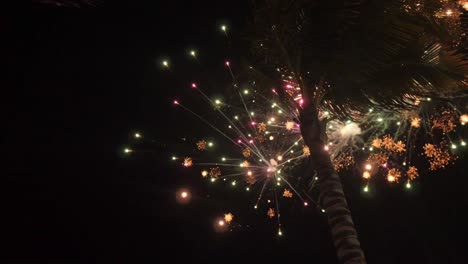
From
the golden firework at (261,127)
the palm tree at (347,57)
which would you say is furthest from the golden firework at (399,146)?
the golden firework at (261,127)

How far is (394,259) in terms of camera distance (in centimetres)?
1373

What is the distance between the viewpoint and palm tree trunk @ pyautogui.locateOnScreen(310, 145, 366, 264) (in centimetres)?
471

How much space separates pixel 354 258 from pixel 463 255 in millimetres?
10303

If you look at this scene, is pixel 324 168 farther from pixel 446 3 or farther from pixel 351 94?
pixel 446 3

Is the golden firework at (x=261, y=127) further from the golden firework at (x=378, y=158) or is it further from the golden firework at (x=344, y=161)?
the golden firework at (x=378, y=158)

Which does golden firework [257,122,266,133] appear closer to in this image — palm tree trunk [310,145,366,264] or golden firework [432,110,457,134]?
golden firework [432,110,457,134]

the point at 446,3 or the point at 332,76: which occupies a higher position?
the point at 446,3

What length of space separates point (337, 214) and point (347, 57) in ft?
6.83

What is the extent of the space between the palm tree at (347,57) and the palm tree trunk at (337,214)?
12mm

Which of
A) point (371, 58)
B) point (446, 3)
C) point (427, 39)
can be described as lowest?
point (371, 58)

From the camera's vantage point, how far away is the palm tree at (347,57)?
5.22 meters

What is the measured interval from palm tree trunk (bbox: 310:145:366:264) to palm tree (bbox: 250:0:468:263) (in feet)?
0.04

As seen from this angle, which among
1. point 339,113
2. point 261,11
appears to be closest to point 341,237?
point 339,113

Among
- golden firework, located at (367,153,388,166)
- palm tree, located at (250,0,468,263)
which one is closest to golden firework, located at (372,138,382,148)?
golden firework, located at (367,153,388,166)
